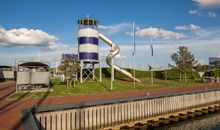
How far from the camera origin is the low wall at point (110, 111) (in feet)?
54.8

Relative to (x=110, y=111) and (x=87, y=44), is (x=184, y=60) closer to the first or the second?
(x=87, y=44)

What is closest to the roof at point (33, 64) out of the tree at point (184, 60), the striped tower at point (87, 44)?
the striped tower at point (87, 44)

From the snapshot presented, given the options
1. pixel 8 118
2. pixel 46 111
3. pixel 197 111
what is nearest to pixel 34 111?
pixel 46 111

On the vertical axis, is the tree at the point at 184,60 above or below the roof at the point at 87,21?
below

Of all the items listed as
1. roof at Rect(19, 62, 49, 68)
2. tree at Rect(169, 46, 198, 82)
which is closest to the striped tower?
roof at Rect(19, 62, 49, 68)

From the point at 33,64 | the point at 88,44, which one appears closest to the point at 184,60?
the point at 88,44

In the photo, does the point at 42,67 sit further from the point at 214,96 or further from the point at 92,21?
the point at 214,96

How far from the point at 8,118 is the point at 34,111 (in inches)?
92.7

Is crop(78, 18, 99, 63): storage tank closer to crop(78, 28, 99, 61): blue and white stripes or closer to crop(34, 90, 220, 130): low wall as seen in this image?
crop(78, 28, 99, 61): blue and white stripes

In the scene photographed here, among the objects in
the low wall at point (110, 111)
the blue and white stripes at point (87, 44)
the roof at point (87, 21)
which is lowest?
the low wall at point (110, 111)

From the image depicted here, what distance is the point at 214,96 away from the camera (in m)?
32.6

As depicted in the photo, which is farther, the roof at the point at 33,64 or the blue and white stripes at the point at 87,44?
the blue and white stripes at the point at 87,44

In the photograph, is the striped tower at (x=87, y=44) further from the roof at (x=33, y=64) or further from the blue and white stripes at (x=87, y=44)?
the roof at (x=33, y=64)

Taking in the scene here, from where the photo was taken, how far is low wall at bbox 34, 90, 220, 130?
16.7m
